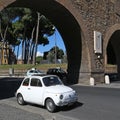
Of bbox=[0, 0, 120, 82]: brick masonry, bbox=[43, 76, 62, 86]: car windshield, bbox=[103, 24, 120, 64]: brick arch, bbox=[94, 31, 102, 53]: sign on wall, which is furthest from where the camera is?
bbox=[103, 24, 120, 64]: brick arch

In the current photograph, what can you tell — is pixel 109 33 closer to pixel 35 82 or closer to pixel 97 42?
pixel 97 42

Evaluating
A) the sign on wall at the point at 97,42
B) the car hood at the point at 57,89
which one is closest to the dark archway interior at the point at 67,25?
the sign on wall at the point at 97,42

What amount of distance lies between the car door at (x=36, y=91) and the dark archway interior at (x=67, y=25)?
1138 centimetres

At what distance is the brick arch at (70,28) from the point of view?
28.0 m

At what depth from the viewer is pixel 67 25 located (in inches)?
1218

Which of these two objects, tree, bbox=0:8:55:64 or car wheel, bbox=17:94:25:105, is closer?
car wheel, bbox=17:94:25:105

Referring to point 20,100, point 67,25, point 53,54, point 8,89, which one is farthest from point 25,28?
point 20,100

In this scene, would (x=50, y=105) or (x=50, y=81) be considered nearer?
(x=50, y=105)

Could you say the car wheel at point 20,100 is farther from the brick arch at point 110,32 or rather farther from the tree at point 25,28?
the tree at point 25,28

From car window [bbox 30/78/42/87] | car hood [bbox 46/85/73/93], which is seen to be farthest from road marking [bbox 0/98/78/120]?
car window [bbox 30/78/42/87]

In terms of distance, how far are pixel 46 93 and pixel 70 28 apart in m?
15.9

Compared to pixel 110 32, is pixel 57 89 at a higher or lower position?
lower

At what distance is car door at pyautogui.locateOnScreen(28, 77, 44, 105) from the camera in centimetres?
1606

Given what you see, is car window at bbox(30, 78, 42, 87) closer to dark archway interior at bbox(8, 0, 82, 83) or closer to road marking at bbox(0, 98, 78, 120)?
road marking at bbox(0, 98, 78, 120)
